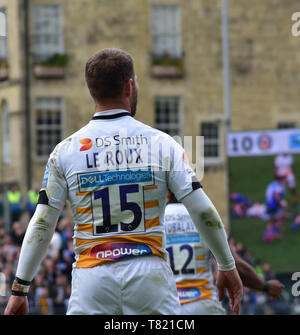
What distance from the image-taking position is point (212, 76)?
36000mm

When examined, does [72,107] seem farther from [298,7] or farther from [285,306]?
[285,306]

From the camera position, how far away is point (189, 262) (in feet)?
25.2

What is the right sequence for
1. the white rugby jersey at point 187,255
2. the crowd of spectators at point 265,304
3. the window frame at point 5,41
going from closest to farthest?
1. the white rugby jersey at point 187,255
2. the crowd of spectators at point 265,304
3. the window frame at point 5,41

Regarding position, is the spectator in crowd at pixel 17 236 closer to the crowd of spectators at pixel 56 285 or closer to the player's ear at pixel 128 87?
the crowd of spectators at pixel 56 285

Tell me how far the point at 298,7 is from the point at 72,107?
9.55 meters

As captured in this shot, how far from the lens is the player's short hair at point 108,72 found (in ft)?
16.3

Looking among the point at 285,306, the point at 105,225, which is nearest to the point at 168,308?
the point at 105,225

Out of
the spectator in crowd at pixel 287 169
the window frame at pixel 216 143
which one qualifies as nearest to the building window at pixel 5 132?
the window frame at pixel 216 143

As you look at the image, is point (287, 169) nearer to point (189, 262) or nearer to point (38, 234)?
point (189, 262)

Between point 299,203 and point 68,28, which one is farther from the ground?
point 68,28

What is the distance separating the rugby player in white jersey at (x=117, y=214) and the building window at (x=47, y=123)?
100 feet

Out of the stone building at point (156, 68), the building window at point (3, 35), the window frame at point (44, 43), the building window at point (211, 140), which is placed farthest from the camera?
the building window at point (211, 140)

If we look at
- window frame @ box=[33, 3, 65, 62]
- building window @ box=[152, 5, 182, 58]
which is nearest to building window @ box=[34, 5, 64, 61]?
window frame @ box=[33, 3, 65, 62]

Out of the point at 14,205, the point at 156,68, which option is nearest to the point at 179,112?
the point at 156,68
